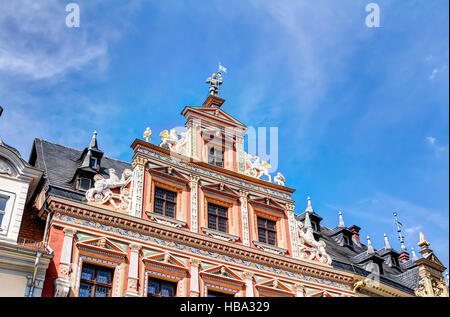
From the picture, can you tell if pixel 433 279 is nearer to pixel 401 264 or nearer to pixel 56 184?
pixel 401 264

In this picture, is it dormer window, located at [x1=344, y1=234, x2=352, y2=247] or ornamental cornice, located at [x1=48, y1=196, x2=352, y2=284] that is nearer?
ornamental cornice, located at [x1=48, y1=196, x2=352, y2=284]

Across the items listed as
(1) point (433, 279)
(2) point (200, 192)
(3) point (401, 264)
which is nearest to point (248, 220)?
(2) point (200, 192)

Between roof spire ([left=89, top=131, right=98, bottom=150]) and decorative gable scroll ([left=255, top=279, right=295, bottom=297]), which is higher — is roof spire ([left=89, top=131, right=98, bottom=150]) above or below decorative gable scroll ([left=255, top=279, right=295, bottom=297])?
above

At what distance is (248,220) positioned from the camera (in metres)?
24.7

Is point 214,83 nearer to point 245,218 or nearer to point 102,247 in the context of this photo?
point 245,218

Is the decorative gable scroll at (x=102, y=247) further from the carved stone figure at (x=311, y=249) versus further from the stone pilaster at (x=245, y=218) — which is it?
the carved stone figure at (x=311, y=249)

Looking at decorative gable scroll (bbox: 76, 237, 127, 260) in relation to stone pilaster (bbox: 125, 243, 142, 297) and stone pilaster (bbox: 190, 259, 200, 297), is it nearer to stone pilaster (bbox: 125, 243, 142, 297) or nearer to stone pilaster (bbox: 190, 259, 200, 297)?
stone pilaster (bbox: 125, 243, 142, 297)

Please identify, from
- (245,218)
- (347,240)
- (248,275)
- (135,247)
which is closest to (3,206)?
(135,247)

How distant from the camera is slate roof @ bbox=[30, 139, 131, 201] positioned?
2128 cm

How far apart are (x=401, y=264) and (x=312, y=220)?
739 cm

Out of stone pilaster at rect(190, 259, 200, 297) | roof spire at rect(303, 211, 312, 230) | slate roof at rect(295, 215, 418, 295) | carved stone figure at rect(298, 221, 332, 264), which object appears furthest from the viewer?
roof spire at rect(303, 211, 312, 230)

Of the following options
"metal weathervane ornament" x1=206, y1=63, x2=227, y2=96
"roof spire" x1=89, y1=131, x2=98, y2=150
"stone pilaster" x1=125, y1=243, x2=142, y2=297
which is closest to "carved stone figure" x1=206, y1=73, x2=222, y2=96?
"metal weathervane ornament" x1=206, y1=63, x2=227, y2=96

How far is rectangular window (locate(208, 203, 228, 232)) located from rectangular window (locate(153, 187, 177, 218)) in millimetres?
1614

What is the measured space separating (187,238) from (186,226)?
0.74 meters
